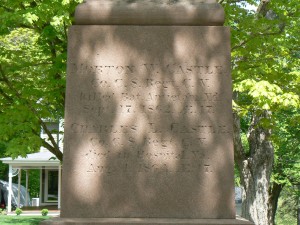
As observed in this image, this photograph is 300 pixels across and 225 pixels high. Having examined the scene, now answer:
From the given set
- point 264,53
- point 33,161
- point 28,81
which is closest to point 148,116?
point 28,81

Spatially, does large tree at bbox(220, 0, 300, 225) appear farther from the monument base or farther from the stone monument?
the monument base

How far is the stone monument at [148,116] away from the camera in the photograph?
4.78m

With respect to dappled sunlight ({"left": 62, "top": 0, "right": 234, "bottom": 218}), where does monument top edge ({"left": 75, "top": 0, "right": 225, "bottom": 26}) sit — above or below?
above

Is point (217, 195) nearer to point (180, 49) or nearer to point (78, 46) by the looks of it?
point (180, 49)

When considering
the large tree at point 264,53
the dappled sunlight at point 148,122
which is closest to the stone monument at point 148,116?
the dappled sunlight at point 148,122

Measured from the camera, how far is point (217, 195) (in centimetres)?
479

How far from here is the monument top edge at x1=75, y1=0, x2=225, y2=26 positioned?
16.6 feet

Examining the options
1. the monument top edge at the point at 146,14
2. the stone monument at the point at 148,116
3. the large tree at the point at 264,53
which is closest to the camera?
the stone monument at the point at 148,116

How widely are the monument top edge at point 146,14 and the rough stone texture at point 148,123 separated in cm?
7

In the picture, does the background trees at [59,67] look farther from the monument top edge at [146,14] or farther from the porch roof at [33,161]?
the porch roof at [33,161]

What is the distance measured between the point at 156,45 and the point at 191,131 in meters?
0.89

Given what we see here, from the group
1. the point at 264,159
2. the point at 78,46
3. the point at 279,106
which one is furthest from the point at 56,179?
the point at 78,46

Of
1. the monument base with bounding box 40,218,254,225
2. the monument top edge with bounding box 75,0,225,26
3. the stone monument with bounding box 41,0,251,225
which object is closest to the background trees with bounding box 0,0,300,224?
the monument top edge with bounding box 75,0,225,26

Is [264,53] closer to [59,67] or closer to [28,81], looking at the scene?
[59,67]
